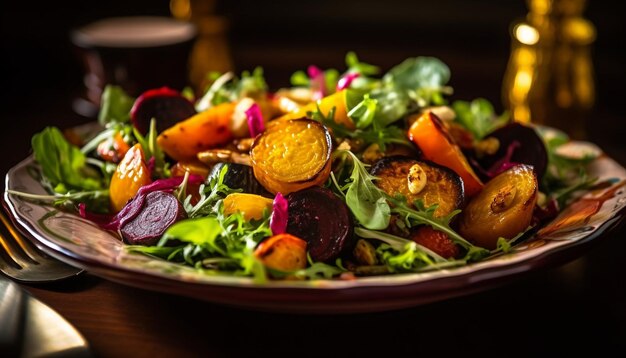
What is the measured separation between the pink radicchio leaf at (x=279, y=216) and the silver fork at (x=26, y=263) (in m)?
0.41

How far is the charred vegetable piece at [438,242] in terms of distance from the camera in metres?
1.34

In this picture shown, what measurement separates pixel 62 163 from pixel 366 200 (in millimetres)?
776

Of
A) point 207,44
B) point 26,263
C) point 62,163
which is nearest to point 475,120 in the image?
point 62,163

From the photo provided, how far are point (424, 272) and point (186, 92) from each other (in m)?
1.14

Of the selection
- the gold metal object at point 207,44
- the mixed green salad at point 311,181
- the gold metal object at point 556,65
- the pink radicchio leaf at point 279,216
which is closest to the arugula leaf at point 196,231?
the mixed green salad at point 311,181

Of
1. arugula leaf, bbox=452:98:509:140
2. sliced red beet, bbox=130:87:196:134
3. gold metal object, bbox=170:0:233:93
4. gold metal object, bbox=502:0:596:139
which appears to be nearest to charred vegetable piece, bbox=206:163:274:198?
sliced red beet, bbox=130:87:196:134

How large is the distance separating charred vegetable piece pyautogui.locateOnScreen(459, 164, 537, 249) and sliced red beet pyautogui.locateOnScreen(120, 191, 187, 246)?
0.55m

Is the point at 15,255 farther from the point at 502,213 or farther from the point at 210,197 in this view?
the point at 502,213

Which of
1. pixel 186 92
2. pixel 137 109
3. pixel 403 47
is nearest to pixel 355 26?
pixel 403 47

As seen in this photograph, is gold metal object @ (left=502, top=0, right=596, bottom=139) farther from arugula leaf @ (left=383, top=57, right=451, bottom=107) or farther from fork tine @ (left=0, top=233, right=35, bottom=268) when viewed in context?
fork tine @ (left=0, top=233, right=35, bottom=268)

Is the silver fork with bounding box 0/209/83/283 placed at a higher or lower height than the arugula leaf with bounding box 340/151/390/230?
lower

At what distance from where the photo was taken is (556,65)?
2664mm

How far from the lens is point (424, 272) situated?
1.23 m

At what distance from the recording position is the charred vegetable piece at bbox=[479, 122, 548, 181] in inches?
67.1
